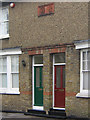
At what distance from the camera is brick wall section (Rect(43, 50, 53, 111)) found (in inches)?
567

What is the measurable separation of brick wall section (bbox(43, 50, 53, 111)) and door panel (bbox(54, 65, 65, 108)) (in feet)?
0.93

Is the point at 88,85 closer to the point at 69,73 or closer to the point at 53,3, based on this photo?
the point at 69,73

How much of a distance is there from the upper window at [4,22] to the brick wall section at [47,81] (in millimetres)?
3264

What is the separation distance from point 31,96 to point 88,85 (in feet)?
11.9

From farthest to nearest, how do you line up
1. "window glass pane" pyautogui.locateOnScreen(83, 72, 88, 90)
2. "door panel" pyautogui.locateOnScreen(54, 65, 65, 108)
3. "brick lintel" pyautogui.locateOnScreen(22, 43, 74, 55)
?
"door panel" pyautogui.locateOnScreen(54, 65, 65, 108)
"brick lintel" pyautogui.locateOnScreen(22, 43, 74, 55)
"window glass pane" pyautogui.locateOnScreen(83, 72, 88, 90)

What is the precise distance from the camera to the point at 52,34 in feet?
47.1

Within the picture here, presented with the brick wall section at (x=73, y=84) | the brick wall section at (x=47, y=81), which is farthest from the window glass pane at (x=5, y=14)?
the brick wall section at (x=73, y=84)

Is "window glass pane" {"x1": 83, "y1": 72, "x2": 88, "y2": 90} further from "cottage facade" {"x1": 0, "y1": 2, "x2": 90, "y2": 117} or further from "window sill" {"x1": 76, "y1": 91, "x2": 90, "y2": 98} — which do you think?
"window sill" {"x1": 76, "y1": 91, "x2": 90, "y2": 98}

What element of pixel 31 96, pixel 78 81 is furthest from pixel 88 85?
pixel 31 96

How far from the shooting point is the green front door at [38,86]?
49.7 ft

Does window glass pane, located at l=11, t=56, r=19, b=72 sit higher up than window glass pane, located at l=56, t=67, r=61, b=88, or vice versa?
window glass pane, located at l=11, t=56, r=19, b=72

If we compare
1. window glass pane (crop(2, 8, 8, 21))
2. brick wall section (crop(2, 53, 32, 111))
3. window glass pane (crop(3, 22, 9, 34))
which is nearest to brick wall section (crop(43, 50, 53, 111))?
brick wall section (crop(2, 53, 32, 111))

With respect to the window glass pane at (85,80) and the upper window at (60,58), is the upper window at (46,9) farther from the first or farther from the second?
the window glass pane at (85,80)

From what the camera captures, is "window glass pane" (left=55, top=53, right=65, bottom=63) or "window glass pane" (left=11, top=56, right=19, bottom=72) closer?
"window glass pane" (left=55, top=53, right=65, bottom=63)
